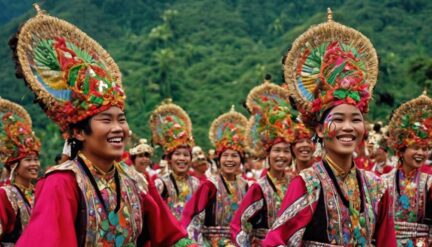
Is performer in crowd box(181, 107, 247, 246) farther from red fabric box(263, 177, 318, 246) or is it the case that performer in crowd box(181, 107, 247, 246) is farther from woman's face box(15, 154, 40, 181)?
red fabric box(263, 177, 318, 246)

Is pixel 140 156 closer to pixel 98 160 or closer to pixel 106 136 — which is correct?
pixel 98 160

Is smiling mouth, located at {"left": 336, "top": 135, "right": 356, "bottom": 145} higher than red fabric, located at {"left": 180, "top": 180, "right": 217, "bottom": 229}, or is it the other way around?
smiling mouth, located at {"left": 336, "top": 135, "right": 356, "bottom": 145}

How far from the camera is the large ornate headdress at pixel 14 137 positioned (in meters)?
9.34

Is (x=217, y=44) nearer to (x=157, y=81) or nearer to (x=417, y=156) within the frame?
(x=157, y=81)

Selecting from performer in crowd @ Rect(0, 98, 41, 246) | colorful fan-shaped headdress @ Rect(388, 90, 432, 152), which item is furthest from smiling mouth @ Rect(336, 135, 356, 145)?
performer in crowd @ Rect(0, 98, 41, 246)

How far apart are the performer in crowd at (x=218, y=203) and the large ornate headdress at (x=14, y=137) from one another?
1943 mm

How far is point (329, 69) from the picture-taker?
5.96 m

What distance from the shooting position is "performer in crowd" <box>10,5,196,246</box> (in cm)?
493

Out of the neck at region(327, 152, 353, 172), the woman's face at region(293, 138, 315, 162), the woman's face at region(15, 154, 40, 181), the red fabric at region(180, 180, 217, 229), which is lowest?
the red fabric at region(180, 180, 217, 229)

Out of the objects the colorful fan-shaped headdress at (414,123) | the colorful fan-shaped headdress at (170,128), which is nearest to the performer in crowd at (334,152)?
the colorful fan-shaped headdress at (414,123)

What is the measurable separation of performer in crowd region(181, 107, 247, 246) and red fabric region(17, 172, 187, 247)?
13.1 feet

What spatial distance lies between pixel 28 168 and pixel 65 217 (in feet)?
15.7

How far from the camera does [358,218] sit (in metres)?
5.66

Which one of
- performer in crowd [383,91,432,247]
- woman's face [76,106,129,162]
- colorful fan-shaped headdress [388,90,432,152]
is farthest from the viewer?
colorful fan-shaped headdress [388,90,432,152]
